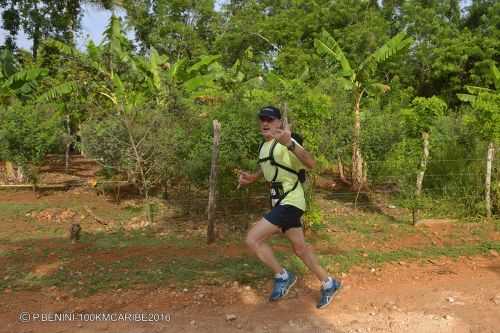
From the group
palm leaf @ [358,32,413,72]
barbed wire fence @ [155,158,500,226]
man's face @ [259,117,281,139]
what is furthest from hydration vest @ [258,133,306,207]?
palm leaf @ [358,32,413,72]

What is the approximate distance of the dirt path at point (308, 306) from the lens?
3.48 m

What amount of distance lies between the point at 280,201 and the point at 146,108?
517 centimetres

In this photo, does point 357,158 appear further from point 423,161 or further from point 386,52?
point 423,161

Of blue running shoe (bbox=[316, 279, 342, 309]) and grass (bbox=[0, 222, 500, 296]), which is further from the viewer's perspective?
grass (bbox=[0, 222, 500, 296])

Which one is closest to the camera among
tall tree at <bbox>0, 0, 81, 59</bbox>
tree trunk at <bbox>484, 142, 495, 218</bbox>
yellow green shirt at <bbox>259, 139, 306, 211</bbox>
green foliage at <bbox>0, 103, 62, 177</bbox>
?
yellow green shirt at <bbox>259, 139, 306, 211</bbox>

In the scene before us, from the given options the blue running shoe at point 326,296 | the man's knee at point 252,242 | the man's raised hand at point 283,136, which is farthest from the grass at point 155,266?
the man's raised hand at point 283,136

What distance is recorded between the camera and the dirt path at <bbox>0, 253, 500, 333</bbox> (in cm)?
348

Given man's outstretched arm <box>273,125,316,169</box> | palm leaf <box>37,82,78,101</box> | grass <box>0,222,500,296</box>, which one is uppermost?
palm leaf <box>37,82,78,101</box>

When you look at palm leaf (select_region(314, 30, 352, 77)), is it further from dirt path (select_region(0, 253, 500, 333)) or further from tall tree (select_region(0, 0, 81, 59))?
→ tall tree (select_region(0, 0, 81, 59))

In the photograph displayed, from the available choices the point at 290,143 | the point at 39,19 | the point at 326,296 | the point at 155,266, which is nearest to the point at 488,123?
the point at 326,296

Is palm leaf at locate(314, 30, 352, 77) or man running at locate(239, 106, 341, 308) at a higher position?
palm leaf at locate(314, 30, 352, 77)

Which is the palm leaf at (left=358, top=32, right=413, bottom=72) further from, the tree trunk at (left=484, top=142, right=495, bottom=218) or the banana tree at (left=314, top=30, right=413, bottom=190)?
the tree trunk at (left=484, top=142, right=495, bottom=218)

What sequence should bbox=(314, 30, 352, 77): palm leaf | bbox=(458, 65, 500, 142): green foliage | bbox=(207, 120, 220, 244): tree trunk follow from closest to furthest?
1. bbox=(207, 120, 220, 244): tree trunk
2. bbox=(458, 65, 500, 142): green foliage
3. bbox=(314, 30, 352, 77): palm leaf

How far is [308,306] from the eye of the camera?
3.86m
